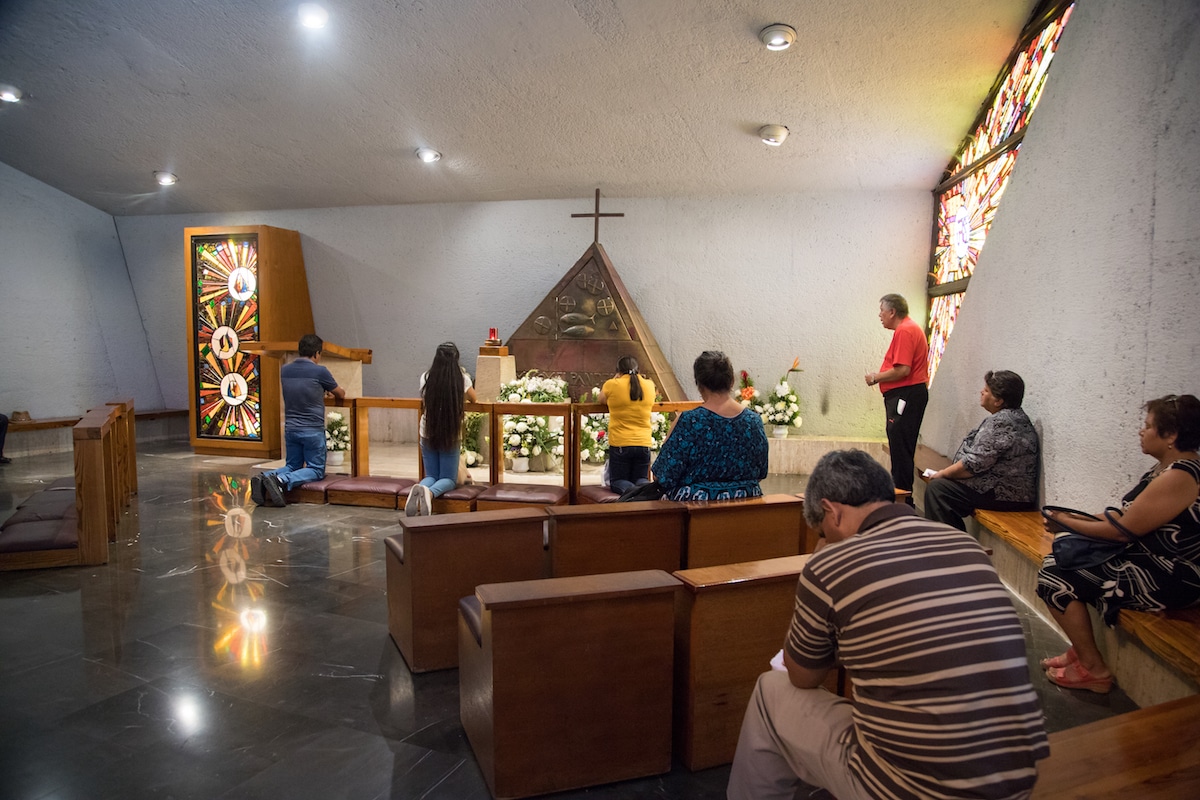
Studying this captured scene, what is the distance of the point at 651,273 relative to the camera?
8.25 m

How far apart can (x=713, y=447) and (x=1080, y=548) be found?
1.39 metres

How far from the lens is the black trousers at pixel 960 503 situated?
3.92 meters

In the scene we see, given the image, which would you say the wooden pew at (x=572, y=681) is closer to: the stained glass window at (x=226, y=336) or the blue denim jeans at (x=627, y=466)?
the blue denim jeans at (x=627, y=466)

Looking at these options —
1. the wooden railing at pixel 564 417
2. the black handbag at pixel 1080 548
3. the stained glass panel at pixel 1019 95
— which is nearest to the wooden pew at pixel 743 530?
the black handbag at pixel 1080 548

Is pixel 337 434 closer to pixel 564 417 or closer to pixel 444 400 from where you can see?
pixel 444 400

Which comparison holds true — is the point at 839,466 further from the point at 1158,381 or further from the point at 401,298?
the point at 401,298

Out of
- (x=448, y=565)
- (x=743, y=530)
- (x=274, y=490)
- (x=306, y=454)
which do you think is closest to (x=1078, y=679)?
(x=743, y=530)

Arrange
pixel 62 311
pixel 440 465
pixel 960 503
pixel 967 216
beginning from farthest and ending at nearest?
pixel 62 311
pixel 967 216
pixel 440 465
pixel 960 503

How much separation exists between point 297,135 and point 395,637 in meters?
5.85

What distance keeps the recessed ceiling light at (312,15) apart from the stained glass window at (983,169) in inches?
190

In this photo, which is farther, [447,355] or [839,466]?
[447,355]

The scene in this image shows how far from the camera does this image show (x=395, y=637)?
3.05m

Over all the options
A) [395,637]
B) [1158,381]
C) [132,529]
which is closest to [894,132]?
[1158,381]

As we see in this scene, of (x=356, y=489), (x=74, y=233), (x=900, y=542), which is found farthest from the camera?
(x=74, y=233)
